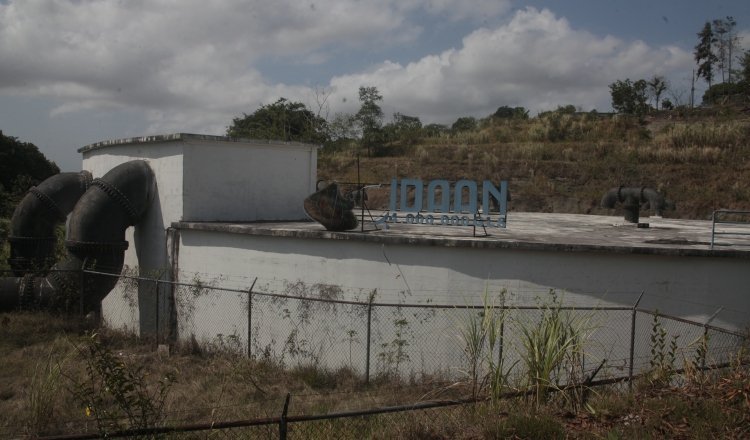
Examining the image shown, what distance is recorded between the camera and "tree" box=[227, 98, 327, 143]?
3825cm

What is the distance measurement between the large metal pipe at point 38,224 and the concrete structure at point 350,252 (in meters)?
1.49

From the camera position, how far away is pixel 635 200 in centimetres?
1875

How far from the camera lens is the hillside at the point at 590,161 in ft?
96.1

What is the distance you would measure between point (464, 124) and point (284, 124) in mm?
18506

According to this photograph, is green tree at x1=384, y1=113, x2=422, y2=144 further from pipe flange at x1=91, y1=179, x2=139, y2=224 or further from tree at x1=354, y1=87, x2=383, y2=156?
pipe flange at x1=91, y1=179, x2=139, y2=224

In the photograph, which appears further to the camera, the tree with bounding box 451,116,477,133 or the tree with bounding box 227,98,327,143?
the tree with bounding box 451,116,477,133

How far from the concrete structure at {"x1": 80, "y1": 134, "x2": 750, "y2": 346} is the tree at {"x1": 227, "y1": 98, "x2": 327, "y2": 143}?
20673 millimetres

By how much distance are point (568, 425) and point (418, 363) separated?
5.57 meters

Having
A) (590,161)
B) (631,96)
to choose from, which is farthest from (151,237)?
(631,96)

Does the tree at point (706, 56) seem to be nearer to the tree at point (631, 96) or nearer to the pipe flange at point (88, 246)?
the tree at point (631, 96)

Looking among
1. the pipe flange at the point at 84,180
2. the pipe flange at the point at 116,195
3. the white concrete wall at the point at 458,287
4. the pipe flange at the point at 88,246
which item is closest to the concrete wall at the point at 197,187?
the pipe flange at the point at 84,180

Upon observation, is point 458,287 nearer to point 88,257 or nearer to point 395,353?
point 395,353

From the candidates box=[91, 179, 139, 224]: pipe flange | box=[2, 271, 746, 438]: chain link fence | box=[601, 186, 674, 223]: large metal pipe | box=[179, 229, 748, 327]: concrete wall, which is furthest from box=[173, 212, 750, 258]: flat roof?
box=[91, 179, 139, 224]: pipe flange

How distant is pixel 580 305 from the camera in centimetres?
1077
